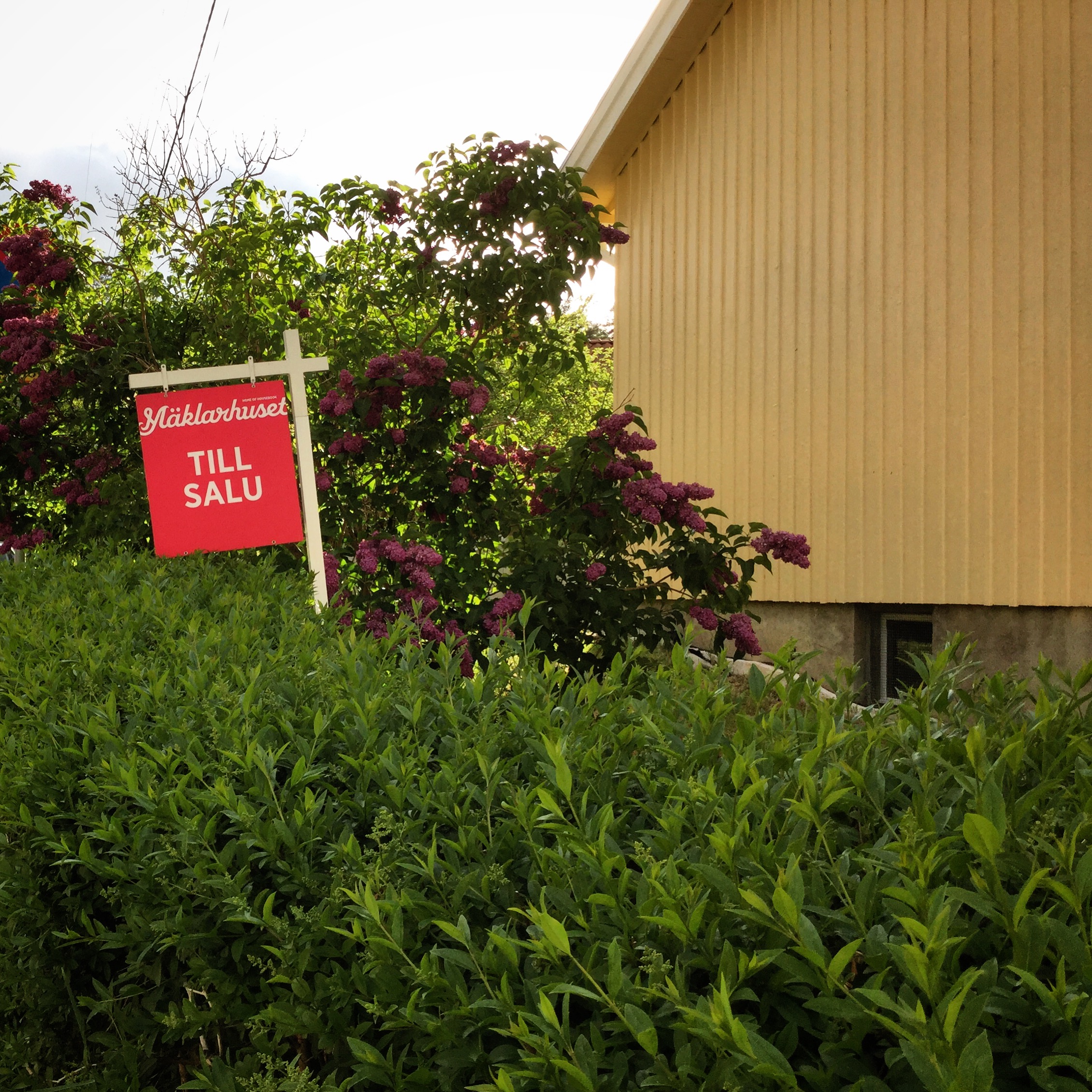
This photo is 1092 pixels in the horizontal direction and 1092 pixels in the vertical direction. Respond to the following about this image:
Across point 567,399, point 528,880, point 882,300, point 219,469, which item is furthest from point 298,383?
point 567,399

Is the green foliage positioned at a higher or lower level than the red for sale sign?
higher

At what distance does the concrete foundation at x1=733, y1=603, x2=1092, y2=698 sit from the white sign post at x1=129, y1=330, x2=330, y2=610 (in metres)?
2.74

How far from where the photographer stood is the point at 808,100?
8.85 m

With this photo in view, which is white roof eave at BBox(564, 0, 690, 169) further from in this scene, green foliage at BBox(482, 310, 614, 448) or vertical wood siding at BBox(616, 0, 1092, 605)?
green foliage at BBox(482, 310, 614, 448)

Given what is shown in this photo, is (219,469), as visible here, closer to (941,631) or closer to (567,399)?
(941,631)

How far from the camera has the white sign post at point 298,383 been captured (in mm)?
4738

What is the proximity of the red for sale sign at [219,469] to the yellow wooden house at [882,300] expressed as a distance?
487 centimetres

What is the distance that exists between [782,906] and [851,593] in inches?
296

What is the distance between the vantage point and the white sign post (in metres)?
4.74

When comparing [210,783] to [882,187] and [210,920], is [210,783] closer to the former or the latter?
[210,920]

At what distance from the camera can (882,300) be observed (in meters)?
8.17

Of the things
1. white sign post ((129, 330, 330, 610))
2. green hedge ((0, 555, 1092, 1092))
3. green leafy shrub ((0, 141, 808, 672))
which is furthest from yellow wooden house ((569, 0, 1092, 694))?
green hedge ((0, 555, 1092, 1092))

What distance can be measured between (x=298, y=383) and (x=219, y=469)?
568 millimetres

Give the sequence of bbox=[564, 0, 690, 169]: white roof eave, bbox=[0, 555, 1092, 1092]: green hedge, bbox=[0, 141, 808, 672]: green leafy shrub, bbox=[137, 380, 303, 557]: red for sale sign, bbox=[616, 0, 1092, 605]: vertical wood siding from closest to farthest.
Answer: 1. bbox=[0, 555, 1092, 1092]: green hedge
2. bbox=[137, 380, 303, 557]: red for sale sign
3. bbox=[0, 141, 808, 672]: green leafy shrub
4. bbox=[616, 0, 1092, 605]: vertical wood siding
5. bbox=[564, 0, 690, 169]: white roof eave
